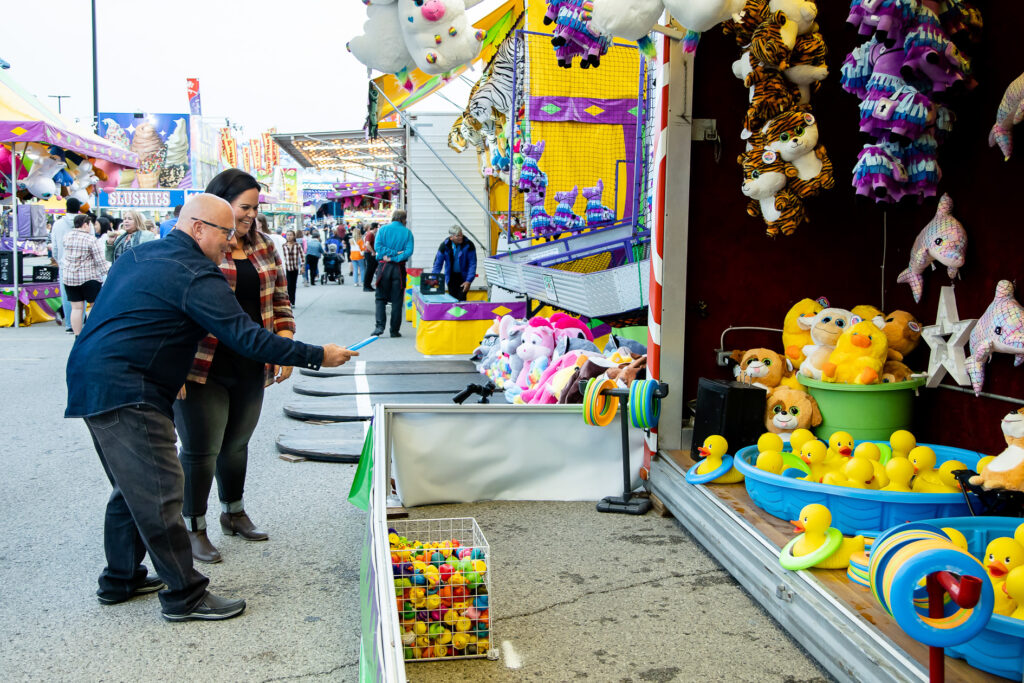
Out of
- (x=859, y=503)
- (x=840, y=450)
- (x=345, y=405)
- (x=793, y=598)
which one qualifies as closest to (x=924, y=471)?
(x=840, y=450)

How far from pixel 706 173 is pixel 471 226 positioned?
35.1ft

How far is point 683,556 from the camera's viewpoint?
431 cm

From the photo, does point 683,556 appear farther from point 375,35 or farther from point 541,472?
point 375,35

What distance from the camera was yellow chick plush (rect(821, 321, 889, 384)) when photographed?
4512 millimetres

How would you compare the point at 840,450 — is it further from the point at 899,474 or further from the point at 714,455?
the point at 714,455

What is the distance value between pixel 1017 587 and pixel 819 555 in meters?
0.82

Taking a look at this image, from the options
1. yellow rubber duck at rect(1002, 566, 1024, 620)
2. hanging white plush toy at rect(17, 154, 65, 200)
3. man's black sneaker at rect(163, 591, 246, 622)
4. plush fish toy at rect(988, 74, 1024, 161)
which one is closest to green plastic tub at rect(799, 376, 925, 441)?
plush fish toy at rect(988, 74, 1024, 161)

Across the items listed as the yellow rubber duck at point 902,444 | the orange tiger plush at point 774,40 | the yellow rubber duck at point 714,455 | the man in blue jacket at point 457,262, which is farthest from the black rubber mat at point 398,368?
the yellow rubber duck at point 902,444

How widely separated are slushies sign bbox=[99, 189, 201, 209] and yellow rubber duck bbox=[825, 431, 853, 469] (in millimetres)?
26373

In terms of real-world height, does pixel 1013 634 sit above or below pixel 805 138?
below

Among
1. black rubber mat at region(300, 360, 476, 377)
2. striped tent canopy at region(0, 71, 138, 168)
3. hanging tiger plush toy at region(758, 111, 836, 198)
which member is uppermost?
striped tent canopy at region(0, 71, 138, 168)

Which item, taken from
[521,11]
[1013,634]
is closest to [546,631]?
[1013,634]

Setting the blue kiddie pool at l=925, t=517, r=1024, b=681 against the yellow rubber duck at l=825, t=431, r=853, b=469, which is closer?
the blue kiddie pool at l=925, t=517, r=1024, b=681

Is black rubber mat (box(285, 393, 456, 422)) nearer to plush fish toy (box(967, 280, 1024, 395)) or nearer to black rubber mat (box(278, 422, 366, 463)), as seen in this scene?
black rubber mat (box(278, 422, 366, 463))
